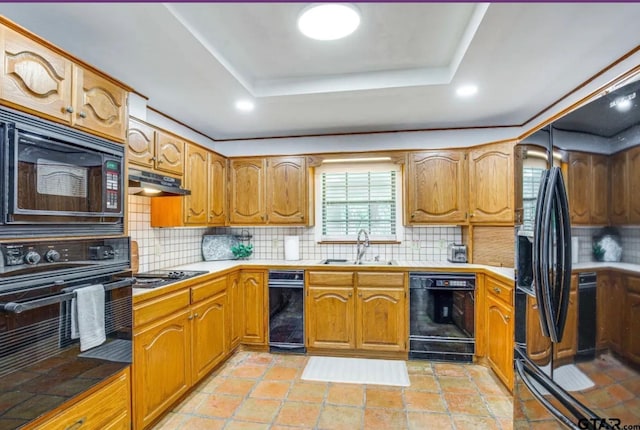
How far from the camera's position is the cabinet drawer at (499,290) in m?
2.41

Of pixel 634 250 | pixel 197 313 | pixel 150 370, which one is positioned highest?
pixel 634 250

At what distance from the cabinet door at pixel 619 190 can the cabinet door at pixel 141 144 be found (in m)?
2.52

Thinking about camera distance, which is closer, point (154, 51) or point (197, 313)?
point (154, 51)

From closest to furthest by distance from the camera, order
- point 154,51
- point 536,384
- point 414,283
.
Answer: point 536,384, point 154,51, point 414,283

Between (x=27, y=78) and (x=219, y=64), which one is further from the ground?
(x=219, y=64)

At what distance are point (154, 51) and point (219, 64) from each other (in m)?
0.36

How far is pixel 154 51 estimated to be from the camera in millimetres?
1865

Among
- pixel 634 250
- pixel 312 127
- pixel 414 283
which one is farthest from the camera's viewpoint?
pixel 312 127

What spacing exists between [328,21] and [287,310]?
2.49 m

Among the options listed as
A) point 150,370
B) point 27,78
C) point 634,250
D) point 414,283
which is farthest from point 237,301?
point 634,250

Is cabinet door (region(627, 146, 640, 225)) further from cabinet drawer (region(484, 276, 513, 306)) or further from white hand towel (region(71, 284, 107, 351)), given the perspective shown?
white hand towel (region(71, 284, 107, 351))

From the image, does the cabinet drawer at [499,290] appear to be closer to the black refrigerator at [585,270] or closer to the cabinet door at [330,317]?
the black refrigerator at [585,270]

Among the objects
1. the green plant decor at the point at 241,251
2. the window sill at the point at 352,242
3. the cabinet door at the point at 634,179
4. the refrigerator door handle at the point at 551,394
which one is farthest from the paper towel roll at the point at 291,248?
the cabinet door at the point at 634,179

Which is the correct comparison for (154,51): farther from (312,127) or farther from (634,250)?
(634,250)
